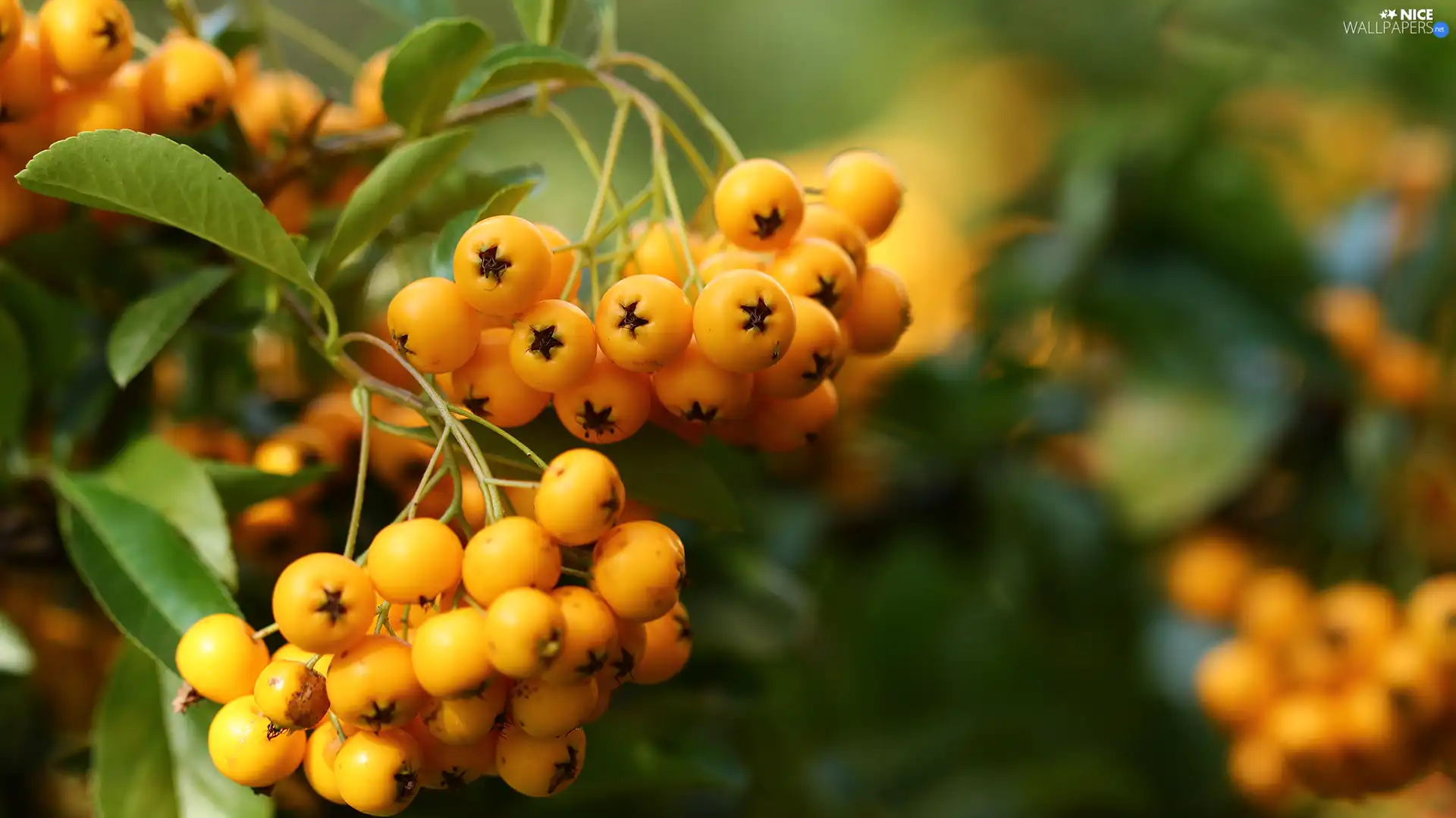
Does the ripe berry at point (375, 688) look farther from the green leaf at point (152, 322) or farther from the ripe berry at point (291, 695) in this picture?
the green leaf at point (152, 322)

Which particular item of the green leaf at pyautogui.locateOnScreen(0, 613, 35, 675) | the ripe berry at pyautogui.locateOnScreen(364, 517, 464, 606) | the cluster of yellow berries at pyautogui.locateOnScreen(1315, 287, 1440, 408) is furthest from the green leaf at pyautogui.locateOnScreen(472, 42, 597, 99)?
the cluster of yellow berries at pyautogui.locateOnScreen(1315, 287, 1440, 408)

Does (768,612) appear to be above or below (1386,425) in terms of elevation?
below

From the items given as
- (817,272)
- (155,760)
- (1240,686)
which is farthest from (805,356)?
(1240,686)

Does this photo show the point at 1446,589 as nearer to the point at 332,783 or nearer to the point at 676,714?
the point at 676,714

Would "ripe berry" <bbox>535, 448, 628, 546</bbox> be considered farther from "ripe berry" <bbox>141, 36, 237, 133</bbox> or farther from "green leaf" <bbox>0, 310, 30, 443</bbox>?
"green leaf" <bbox>0, 310, 30, 443</bbox>

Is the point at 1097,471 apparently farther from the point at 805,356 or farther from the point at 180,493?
the point at 180,493

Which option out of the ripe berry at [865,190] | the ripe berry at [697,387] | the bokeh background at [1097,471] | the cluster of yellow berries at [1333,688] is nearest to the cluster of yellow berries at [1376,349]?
the bokeh background at [1097,471]

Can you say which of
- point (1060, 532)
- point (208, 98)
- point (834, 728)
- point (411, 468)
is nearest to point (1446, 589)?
→ point (1060, 532)
